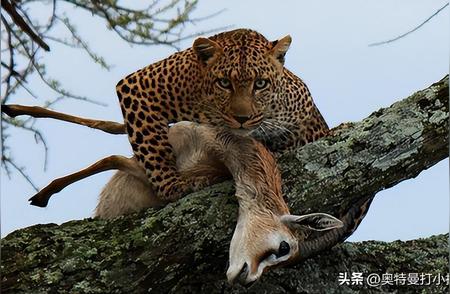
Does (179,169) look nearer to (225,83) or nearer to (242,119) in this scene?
(242,119)

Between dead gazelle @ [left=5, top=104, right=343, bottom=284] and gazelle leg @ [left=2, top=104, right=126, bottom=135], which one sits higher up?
gazelle leg @ [left=2, top=104, right=126, bottom=135]

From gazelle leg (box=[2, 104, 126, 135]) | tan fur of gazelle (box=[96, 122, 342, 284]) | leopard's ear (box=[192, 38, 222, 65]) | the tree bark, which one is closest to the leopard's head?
leopard's ear (box=[192, 38, 222, 65])

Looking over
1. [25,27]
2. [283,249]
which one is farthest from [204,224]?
[25,27]

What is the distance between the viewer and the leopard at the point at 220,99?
462 cm

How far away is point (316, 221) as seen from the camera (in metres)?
3.52

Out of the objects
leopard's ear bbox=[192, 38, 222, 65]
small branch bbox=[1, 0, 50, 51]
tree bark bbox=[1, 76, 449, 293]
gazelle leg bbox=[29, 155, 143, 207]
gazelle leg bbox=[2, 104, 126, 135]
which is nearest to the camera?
tree bark bbox=[1, 76, 449, 293]

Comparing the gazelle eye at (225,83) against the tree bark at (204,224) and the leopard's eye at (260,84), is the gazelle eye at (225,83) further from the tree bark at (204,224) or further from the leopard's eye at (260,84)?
the tree bark at (204,224)

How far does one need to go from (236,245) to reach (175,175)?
102cm

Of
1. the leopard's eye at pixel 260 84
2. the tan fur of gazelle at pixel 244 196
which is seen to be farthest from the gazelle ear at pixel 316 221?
the leopard's eye at pixel 260 84

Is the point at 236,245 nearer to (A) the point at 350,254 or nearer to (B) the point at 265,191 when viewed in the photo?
(B) the point at 265,191

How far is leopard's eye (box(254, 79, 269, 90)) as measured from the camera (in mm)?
4734

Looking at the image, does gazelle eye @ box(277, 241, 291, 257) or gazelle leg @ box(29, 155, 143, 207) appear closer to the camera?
gazelle eye @ box(277, 241, 291, 257)

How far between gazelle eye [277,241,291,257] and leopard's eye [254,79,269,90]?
135 cm

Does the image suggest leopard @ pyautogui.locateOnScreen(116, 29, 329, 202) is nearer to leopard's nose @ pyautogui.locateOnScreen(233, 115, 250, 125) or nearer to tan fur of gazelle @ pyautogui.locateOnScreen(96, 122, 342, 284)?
leopard's nose @ pyautogui.locateOnScreen(233, 115, 250, 125)
